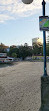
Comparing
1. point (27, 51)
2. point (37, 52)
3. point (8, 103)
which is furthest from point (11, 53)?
point (8, 103)

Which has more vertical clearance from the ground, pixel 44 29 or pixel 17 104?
pixel 44 29

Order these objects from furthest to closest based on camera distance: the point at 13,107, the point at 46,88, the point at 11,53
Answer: the point at 11,53
the point at 13,107
the point at 46,88

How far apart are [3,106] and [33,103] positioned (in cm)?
114

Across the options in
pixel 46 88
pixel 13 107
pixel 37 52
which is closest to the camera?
pixel 46 88

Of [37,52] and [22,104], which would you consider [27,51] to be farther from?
[22,104]

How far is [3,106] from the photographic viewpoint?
254 inches

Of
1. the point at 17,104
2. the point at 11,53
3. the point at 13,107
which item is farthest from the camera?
the point at 11,53

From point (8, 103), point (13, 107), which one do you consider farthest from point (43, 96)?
point (8, 103)

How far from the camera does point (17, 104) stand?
22.2ft

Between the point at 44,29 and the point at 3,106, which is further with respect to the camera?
the point at 3,106

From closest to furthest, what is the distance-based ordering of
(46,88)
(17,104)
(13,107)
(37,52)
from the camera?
(46,88) < (13,107) < (17,104) < (37,52)

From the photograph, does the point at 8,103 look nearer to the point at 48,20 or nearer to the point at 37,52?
the point at 48,20

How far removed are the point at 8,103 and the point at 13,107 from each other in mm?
586

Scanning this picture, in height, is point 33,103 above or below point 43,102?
below
